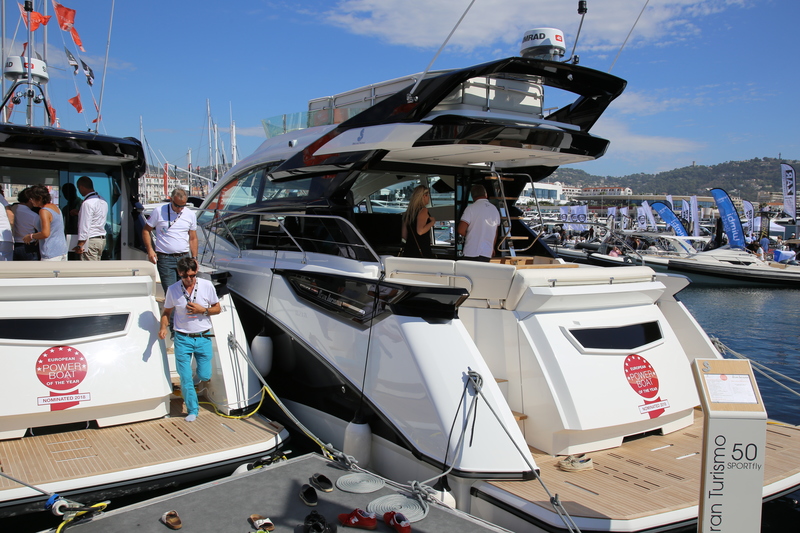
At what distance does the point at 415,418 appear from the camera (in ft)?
12.6

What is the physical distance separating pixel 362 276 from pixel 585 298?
1752 mm

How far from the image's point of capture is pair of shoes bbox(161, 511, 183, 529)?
123 inches

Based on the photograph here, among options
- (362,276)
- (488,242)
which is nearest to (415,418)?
(362,276)

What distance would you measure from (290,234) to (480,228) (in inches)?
72.3

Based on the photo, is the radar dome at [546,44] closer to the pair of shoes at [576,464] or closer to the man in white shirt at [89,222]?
the pair of shoes at [576,464]

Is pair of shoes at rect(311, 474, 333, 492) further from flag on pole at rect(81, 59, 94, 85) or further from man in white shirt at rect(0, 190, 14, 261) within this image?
flag on pole at rect(81, 59, 94, 85)

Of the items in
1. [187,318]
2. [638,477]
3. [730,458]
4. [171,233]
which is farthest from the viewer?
[171,233]

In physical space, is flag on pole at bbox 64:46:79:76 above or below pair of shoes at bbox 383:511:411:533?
above

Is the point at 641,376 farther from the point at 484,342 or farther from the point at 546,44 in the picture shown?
the point at 546,44

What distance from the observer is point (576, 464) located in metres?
3.79

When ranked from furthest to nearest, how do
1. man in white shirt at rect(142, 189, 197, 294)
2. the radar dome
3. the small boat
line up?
the small boat < man in white shirt at rect(142, 189, 197, 294) < the radar dome

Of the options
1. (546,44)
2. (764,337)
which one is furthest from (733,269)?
(546,44)

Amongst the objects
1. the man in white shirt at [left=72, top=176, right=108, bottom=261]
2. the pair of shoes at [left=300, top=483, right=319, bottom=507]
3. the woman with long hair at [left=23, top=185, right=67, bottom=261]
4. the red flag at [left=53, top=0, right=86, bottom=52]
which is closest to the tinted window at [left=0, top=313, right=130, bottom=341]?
the woman with long hair at [left=23, top=185, right=67, bottom=261]

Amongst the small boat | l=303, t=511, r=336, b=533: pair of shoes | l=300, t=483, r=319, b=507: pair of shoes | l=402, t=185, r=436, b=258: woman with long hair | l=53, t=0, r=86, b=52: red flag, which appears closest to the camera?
l=303, t=511, r=336, b=533: pair of shoes
